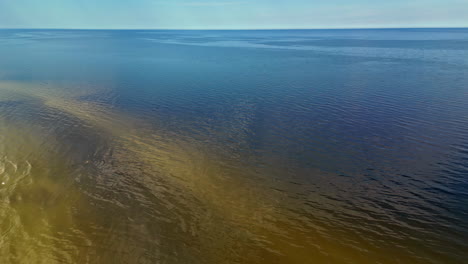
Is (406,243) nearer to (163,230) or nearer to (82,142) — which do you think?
(163,230)

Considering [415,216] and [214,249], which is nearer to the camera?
[214,249]

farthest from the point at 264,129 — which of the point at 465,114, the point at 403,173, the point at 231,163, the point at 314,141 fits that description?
the point at 465,114

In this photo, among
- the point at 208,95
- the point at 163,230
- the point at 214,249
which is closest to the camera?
the point at 214,249

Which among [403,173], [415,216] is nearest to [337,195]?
[415,216]

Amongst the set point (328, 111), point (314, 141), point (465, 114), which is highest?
point (465, 114)

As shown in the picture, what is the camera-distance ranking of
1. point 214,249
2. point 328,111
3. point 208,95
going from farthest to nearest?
point 208,95 < point 328,111 < point 214,249

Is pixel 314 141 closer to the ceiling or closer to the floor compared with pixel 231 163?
closer to the ceiling
